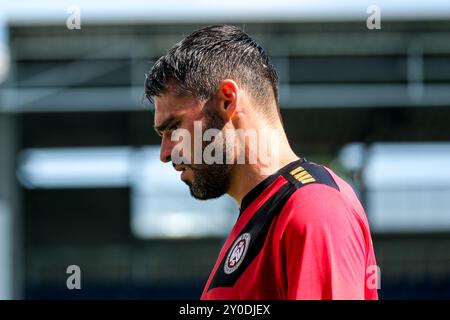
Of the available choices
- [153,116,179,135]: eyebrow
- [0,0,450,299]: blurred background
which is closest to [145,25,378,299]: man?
[153,116,179,135]: eyebrow

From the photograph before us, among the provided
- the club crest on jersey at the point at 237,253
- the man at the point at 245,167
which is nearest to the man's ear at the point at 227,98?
the man at the point at 245,167

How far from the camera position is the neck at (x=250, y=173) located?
218 cm

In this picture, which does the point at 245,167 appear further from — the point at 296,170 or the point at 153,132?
the point at 153,132

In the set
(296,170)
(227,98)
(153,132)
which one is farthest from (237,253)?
(153,132)

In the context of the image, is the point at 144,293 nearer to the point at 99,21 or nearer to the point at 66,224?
the point at 66,224

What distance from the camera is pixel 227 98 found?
219 cm

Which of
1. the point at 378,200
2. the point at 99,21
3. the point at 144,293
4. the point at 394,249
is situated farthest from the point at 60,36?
the point at 394,249

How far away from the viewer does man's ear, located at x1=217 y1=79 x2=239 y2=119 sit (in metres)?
→ 2.18

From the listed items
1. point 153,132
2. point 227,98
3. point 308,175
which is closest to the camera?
point 308,175

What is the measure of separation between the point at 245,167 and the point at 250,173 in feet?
0.07

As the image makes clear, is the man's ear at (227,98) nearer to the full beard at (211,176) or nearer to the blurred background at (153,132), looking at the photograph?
the full beard at (211,176)

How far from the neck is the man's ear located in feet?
0.47

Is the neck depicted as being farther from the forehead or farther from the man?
the forehead

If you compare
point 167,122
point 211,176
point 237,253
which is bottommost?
point 237,253
